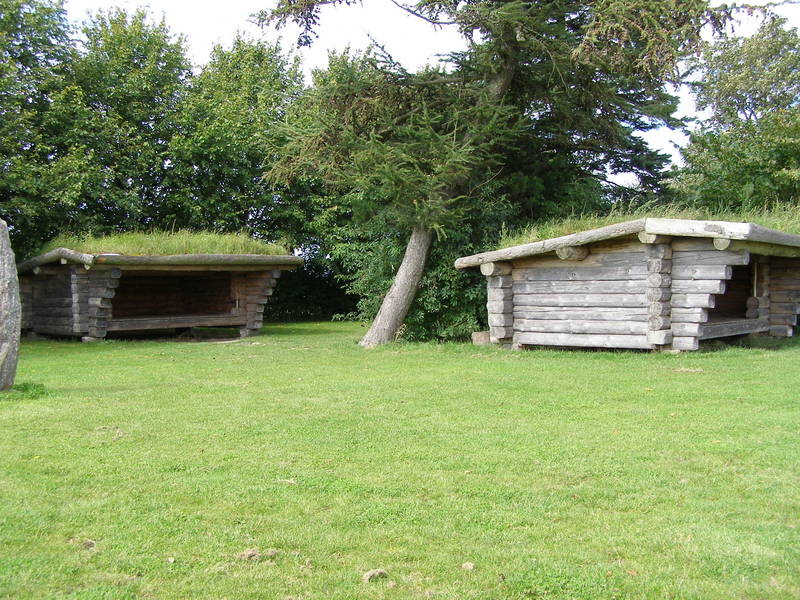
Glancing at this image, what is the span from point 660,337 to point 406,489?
8276 millimetres

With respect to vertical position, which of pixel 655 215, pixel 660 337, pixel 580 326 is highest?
pixel 655 215

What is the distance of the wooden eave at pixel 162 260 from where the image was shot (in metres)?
16.2

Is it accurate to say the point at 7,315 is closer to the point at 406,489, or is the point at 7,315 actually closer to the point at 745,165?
the point at 406,489

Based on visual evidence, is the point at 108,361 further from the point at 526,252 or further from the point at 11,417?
the point at 526,252

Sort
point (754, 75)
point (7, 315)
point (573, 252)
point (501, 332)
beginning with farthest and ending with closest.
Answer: point (754, 75)
point (501, 332)
point (573, 252)
point (7, 315)

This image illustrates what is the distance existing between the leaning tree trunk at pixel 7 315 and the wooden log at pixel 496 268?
8346 millimetres

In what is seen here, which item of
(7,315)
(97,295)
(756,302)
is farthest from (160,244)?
(756,302)

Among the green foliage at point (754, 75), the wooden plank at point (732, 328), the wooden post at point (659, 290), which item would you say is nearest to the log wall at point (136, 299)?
the wooden post at point (659, 290)

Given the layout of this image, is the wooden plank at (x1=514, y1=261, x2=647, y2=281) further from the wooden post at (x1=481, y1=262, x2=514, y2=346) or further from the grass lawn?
the grass lawn

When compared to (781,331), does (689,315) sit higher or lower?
higher

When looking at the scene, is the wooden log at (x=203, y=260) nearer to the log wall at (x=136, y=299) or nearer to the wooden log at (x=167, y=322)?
the log wall at (x=136, y=299)

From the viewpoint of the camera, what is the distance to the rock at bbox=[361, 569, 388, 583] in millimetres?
3629

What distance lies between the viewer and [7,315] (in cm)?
841

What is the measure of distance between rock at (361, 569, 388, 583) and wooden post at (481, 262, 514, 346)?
1086 centimetres
